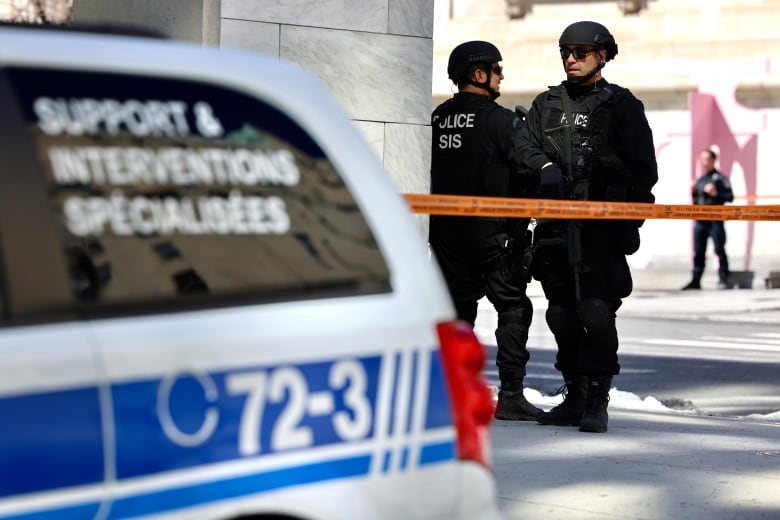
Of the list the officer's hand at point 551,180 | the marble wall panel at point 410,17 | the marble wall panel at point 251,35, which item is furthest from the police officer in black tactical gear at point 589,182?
the marble wall panel at point 251,35

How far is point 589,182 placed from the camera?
26.8ft

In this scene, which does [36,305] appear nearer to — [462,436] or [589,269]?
[462,436]

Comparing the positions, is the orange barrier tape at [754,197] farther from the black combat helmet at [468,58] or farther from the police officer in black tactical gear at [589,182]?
the police officer in black tactical gear at [589,182]

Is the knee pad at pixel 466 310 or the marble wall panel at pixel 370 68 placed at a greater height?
the marble wall panel at pixel 370 68

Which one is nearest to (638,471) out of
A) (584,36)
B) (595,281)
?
(595,281)

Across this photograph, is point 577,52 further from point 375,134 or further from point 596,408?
point 596,408

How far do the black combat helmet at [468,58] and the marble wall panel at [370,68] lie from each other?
2.39 ft

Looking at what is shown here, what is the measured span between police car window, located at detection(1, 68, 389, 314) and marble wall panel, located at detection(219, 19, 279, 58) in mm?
5355

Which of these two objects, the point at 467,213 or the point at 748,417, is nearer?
the point at 467,213

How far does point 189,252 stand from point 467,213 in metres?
4.88

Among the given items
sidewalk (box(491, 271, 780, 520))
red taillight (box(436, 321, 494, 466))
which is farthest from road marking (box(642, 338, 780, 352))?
red taillight (box(436, 321, 494, 466))

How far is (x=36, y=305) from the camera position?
121 inches

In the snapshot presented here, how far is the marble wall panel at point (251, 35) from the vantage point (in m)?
8.74

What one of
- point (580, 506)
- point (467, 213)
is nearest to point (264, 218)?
point (580, 506)
